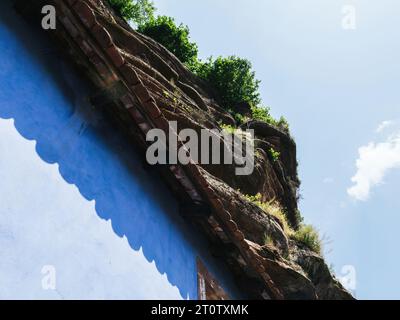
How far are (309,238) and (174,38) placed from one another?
9.44m

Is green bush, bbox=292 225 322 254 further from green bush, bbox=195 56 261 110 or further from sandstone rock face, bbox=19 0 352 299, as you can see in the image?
green bush, bbox=195 56 261 110

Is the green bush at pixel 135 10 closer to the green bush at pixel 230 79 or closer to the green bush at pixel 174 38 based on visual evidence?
the green bush at pixel 174 38

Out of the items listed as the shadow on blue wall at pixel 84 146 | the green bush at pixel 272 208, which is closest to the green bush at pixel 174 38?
the green bush at pixel 272 208

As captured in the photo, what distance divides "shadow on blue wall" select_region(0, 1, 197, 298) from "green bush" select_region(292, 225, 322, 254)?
682 centimetres

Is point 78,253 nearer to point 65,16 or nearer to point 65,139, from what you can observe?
point 65,139

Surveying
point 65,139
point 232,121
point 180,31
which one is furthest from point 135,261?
point 180,31

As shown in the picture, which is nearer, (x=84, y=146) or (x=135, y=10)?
(x=84, y=146)

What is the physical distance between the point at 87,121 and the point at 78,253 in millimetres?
1730

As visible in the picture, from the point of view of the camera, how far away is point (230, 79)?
59.6 feet

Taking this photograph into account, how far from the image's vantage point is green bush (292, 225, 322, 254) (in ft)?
43.4

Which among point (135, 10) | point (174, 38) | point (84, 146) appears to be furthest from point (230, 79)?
point (84, 146)

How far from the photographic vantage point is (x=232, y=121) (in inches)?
597

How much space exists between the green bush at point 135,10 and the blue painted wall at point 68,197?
41.3 ft

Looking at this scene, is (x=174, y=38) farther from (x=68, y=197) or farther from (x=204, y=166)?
(x=68, y=197)
